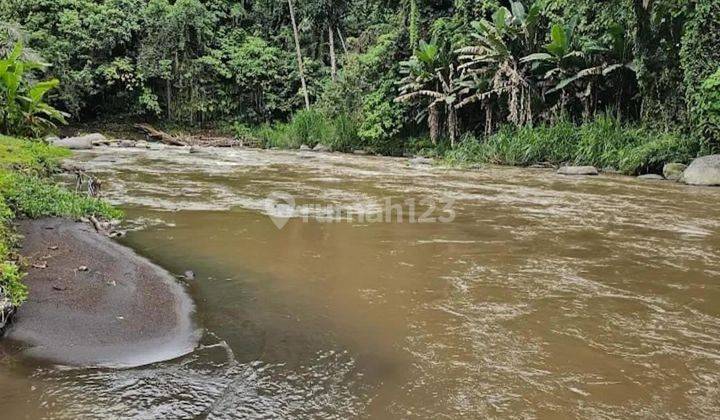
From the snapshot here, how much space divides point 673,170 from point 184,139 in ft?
61.1

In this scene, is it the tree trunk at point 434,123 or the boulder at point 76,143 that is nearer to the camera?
the boulder at point 76,143

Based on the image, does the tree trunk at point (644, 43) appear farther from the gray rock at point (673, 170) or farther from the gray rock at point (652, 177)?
the gray rock at point (652, 177)

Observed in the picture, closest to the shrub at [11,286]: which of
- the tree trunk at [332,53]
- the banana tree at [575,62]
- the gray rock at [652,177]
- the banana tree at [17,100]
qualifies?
the banana tree at [17,100]

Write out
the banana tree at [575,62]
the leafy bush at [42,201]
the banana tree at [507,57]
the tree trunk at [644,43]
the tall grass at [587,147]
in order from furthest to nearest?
the banana tree at [507,57], the banana tree at [575,62], the tree trunk at [644,43], the tall grass at [587,147], the leafy bush at [42,201]

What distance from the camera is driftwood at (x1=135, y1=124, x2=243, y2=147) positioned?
2335cm

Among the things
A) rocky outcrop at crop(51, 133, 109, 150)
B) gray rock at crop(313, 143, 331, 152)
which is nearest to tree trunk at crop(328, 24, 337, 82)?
gray rock at crop(313, 143, 331, 152)

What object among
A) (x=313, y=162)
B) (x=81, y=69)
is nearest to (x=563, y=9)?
(x=313, y=162)

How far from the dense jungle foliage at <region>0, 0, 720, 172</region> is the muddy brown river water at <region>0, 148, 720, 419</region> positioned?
627cm

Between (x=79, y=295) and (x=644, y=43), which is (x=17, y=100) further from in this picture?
(x=644, y=43)

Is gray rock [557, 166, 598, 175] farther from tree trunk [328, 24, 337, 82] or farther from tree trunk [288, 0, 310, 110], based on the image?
tree trunk [288, 0, 310, 110]

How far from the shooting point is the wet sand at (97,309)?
322cm

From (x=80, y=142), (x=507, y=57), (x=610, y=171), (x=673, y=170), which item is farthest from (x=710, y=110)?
(x=80, y=142)

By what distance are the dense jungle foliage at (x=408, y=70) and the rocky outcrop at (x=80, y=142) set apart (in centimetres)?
271

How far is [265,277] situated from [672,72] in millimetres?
13237
